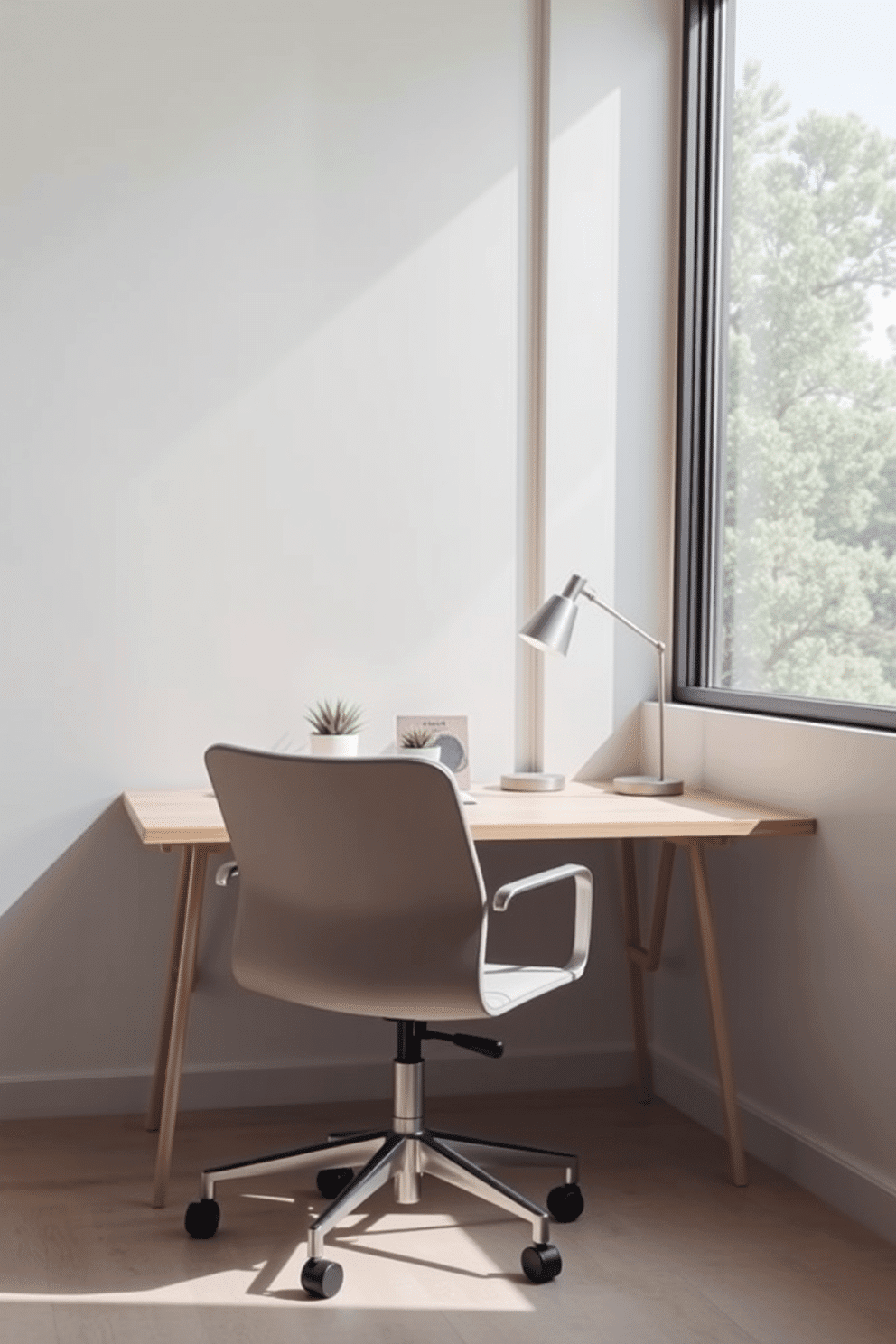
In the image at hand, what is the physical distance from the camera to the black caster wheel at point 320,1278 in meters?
2.54

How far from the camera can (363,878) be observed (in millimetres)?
2572

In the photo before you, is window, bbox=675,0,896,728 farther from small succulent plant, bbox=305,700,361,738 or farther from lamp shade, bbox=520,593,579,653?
small succulent plant, bbox=305,700,361,738

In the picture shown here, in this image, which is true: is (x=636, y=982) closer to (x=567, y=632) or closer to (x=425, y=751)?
(x=425, y=751)

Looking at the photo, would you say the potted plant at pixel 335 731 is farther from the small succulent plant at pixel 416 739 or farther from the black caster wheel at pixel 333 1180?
the black caster wheel at pixel 333 1180

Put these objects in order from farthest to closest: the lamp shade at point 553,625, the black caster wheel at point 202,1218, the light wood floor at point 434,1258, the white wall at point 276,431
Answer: the white wall at point 276,431 < the lamp shade at point 553,625 < the black caster wheel at point 202,1218 < the light wood floor at point 434,1258

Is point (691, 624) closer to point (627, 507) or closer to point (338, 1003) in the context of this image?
point (627, 507)

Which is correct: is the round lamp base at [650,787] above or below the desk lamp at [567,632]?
below

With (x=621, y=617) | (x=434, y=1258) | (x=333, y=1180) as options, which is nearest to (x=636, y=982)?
(x=621, y=617)

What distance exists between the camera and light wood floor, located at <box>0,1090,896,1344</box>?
2469mm

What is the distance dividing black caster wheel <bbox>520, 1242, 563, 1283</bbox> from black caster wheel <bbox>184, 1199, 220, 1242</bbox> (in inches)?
22.1

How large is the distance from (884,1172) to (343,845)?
3.88 ft

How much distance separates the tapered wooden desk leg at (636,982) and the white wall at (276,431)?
0.13 metres

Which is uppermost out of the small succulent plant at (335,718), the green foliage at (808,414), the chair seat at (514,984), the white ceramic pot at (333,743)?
the green foliage at (808,414)

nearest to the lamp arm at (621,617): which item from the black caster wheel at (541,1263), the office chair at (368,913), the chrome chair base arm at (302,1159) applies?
the office chair at (368,913)
